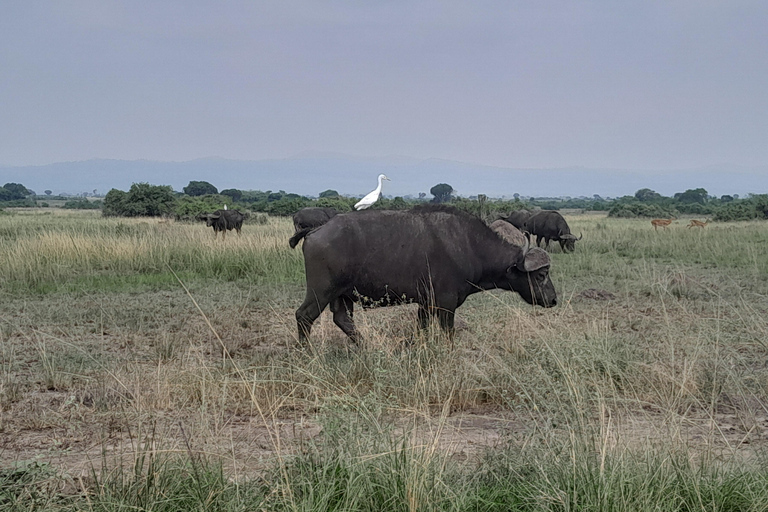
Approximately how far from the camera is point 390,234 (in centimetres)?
642

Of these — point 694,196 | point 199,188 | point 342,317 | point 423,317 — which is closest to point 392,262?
point 423,317

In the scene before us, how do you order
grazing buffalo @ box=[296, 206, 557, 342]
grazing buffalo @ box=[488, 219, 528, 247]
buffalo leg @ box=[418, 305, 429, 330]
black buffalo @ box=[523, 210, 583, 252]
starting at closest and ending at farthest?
1. grazing buffalo @ box=[296, 206, 557, 342]
2. buffalo leg @ box=[418, 305, 429, 330]
3. grazing buffalo @ box=[488, 219, 528, 247]
4. black buffalo @ box=[523, 210, 583, 252]

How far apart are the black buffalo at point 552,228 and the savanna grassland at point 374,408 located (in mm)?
7731

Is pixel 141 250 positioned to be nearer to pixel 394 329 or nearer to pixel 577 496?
pixel 394 329

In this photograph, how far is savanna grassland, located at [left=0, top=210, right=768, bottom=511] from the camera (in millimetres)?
3064

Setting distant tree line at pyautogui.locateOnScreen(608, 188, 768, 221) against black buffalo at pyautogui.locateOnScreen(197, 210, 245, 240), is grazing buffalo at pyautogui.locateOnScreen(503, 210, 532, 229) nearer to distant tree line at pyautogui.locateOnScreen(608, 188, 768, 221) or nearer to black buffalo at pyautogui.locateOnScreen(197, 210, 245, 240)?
black buffalo at pyautogui.locateOnScreen(197, 210, 245, 240)

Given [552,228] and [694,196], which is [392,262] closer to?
[552,228]

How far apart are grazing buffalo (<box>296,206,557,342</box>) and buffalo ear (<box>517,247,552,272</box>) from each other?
47 cm

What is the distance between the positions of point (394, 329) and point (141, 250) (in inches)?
301

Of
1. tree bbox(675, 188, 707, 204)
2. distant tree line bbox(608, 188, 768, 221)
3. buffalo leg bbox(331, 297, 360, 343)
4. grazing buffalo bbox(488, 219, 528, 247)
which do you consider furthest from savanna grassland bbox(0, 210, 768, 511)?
tree bbox(675, 188, 707, 204)

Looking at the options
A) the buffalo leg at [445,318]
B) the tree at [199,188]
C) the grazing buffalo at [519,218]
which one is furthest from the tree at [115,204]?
the tree at [199,188]

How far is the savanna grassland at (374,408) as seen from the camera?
3064 mm

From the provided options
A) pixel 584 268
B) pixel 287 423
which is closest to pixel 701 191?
pixel 584 268

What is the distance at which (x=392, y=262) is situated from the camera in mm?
6371
